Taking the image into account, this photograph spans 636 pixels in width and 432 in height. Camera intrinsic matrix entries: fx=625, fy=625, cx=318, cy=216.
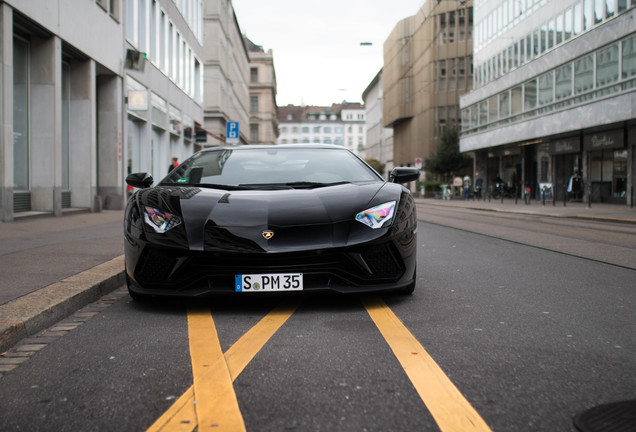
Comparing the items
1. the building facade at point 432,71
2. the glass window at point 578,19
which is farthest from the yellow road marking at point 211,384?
the building facade at point 432,71

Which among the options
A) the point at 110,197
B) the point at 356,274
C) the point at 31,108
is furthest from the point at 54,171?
the point at 356,274

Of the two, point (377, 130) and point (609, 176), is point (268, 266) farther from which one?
point (377, 130)

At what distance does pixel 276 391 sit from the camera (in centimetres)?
264

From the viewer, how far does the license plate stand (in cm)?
404

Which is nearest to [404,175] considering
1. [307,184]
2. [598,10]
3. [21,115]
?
[307,184]

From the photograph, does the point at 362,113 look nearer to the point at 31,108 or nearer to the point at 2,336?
the point at 31,108

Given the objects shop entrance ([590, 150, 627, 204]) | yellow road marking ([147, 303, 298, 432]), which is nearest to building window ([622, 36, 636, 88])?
shop entrance ([590, 150, 627, 204])

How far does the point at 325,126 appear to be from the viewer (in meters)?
153

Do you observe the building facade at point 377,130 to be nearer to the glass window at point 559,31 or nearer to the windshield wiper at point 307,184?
the glass window at point 559,31

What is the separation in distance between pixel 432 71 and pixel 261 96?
3756cm

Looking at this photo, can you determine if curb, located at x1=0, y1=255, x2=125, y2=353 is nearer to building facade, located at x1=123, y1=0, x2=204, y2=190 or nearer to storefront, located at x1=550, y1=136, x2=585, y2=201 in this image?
building facade, located at x1=123, y1=0, x2=204, y2=190

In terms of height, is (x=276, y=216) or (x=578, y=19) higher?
(x=578, y=19)

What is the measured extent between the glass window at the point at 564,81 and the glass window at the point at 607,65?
2.68 meters

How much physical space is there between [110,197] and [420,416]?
59.5ft
